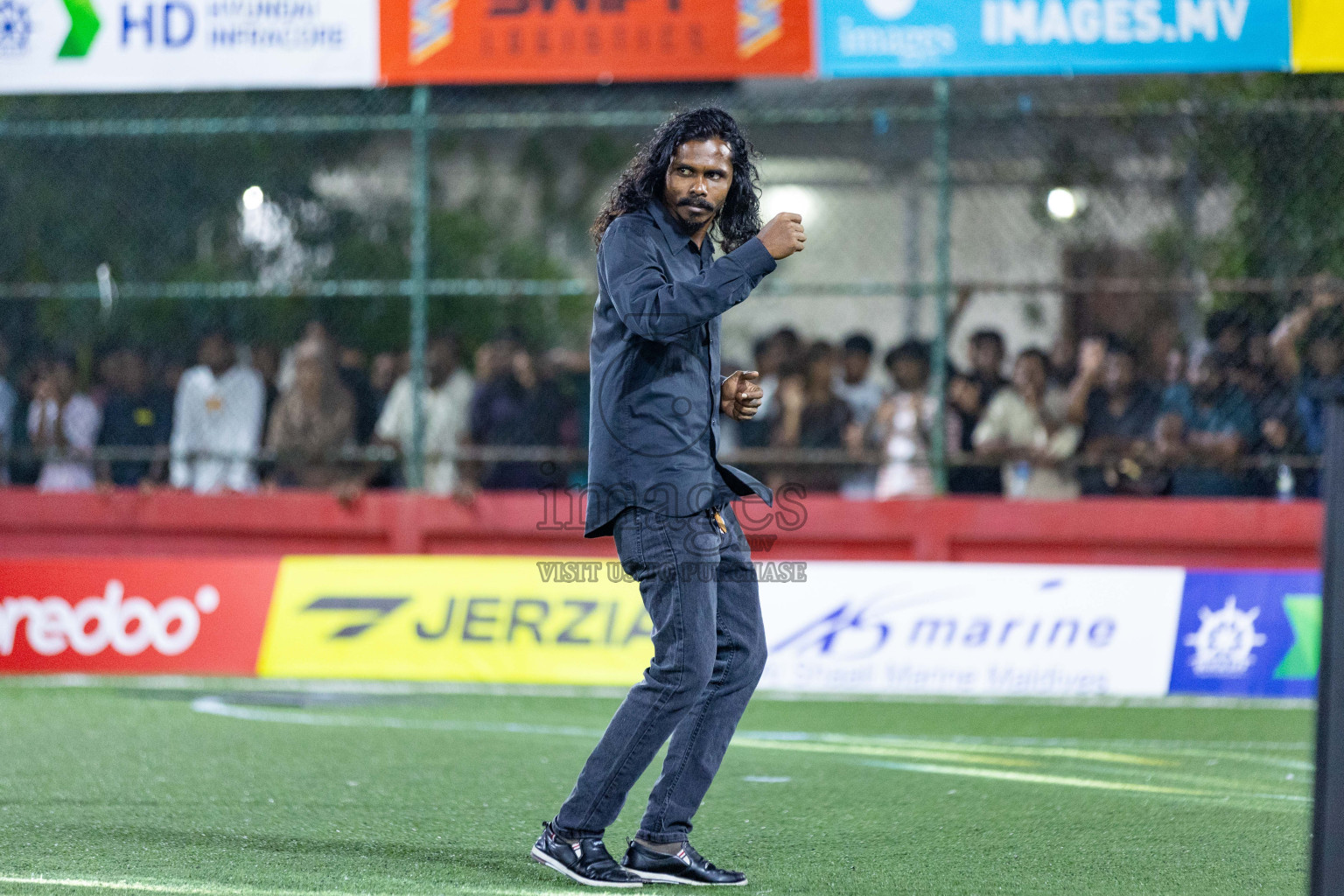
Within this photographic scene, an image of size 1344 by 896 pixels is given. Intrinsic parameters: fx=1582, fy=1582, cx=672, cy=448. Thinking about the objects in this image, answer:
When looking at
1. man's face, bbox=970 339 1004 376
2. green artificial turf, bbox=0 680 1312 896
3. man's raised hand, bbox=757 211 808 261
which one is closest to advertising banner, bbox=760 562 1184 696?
green artificial turf, bbox=0 680 1312 896

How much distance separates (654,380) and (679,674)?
30.5 inches

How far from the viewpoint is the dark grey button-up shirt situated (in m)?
4.05

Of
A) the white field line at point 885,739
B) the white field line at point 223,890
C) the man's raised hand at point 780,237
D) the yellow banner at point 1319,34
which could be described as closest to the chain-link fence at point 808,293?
the yellow banner at point 1319,34

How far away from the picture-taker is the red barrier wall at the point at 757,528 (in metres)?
9.38

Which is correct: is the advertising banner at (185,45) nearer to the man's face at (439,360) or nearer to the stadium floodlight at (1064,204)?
the man's face at (439,360)

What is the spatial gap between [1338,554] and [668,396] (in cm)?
179

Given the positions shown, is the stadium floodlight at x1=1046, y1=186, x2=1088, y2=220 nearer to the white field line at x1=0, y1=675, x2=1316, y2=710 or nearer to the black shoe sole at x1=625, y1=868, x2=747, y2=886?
the white field line at x1=0, y1=675, x2=1316, y2=710

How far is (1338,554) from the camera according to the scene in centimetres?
292

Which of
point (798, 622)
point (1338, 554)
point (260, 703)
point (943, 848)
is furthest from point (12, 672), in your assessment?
point (1338, 554)

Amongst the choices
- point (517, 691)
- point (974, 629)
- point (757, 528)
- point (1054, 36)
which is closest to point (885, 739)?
point (974, 629)

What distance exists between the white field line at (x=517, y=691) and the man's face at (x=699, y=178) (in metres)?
4.96

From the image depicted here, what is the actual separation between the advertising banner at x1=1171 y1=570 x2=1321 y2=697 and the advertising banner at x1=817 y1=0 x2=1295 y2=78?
3005 mm

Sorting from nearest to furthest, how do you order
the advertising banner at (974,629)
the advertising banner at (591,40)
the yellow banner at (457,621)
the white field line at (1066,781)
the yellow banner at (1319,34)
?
the white field line at (1066,781) → the advertising banner at (974,629) → the yellow banner at (457,621) → the yellow banner at (1319,34) → the advertising banner at (591,40)

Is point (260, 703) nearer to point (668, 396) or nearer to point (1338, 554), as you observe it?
point (668, 396)
